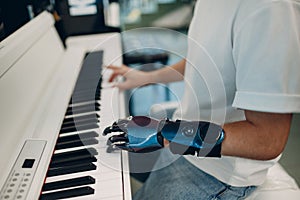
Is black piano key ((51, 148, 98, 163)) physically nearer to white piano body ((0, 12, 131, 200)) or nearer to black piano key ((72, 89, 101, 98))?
white piano body ((0, 12, 131, 200))

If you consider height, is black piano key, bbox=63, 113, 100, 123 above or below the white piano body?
below

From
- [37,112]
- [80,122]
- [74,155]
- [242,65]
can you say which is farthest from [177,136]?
[37,112]

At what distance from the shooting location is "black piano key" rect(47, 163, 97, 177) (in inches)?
32.4

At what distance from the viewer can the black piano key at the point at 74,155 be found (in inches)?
34.5

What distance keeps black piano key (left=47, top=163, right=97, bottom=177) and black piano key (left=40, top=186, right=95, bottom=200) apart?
69 mm

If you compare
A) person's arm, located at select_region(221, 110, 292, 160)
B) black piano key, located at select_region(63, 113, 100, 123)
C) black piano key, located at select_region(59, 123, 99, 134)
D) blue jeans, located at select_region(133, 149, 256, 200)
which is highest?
person's arm, located at select_region(221, 110, 292, 160)

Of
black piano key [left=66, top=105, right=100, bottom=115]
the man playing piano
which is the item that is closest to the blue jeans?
the man playing piano

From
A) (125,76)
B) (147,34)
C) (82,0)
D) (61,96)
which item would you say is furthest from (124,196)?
(147,34)

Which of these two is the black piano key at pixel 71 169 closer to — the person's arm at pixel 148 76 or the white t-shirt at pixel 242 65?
the white t-shirt at pixel 242 65

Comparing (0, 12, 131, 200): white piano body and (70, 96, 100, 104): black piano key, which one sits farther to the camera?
(70, 96, 100, 104): black piano key

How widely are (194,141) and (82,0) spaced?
153 centimetres

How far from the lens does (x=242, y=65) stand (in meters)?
0.72

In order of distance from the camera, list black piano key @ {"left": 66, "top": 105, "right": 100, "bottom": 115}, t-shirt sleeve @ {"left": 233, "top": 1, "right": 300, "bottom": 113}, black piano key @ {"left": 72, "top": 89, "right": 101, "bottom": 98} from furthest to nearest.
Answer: black piano key @ {"left": 72, "top": 89, "right": 101, "bottom": 98} → black piano key @ {"left": 66, "top": 105, "right": 100, "bottom": 115} → t-shirt sleeve @ {"left": 233, "top": 1, "right": 300, "bottom": 113}

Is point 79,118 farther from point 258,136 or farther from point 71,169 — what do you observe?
point 258,136
